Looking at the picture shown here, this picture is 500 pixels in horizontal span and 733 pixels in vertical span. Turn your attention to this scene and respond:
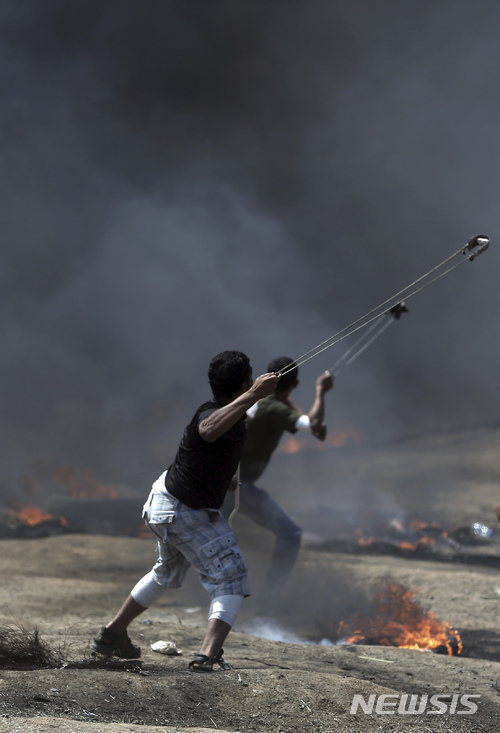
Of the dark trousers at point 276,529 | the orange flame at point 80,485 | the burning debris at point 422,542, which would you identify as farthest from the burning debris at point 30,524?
the dark trousers at point 276,529

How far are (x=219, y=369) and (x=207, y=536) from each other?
0.87 metres

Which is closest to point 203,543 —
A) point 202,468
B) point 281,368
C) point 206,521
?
point 206,521

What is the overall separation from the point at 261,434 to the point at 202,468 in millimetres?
2111

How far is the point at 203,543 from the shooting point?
3.73m

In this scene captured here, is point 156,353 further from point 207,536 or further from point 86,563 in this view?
point 207,536

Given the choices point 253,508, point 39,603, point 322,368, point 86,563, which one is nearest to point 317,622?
point 253,508

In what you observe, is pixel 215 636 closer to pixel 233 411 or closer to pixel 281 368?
pixel 233 411

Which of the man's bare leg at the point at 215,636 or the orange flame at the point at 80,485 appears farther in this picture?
the orange flame at the point at 80,485

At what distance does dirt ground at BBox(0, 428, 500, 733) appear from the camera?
3160 millimetres

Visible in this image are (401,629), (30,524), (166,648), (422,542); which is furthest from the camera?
(30,524)

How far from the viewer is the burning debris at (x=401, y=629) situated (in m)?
5.24

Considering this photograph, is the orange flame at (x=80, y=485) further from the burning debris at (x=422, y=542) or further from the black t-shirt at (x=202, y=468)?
the black t-shirt at (x=202, y=468)

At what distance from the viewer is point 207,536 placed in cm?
374

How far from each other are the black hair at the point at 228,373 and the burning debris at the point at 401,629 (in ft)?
8.51
